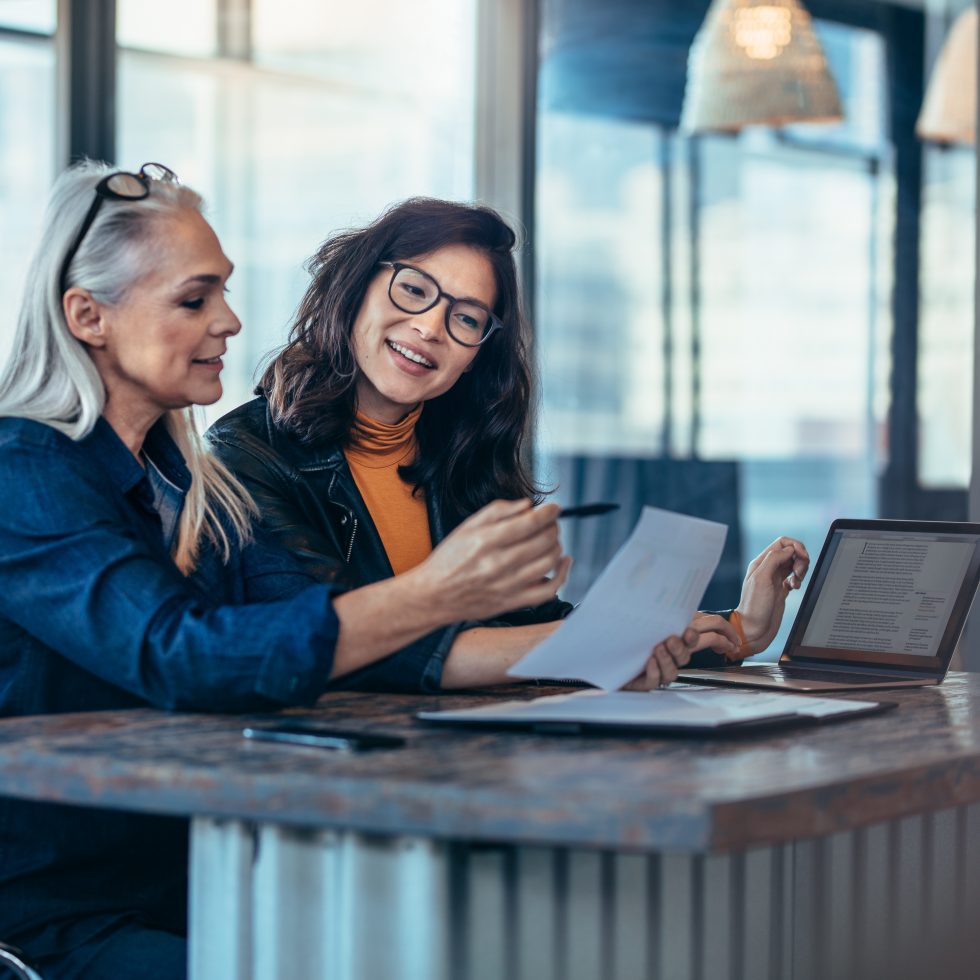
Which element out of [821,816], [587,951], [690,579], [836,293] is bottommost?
[587,951]

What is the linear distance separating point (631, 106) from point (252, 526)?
3.75 m

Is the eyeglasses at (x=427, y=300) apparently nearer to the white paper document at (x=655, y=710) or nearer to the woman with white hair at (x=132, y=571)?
the woman with white hair at (x=132, y=571)

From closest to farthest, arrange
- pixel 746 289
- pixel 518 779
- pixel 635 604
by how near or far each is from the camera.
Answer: pixel 518 779 < pixel 635 604 < pixel 746 289

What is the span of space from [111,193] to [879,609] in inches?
44.6

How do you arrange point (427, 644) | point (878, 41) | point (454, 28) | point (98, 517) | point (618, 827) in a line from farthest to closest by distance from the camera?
point (878, 41)
point (454, 28)
point (427, 644)
point (98, 517)
point (618, 827)

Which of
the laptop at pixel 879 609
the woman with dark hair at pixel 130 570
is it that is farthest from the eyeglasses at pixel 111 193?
the laptop at pixel 879 609

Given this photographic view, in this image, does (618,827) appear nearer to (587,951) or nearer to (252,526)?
(587,951)

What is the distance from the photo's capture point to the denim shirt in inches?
57.4

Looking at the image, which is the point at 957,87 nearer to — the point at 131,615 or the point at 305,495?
the point at 305,495

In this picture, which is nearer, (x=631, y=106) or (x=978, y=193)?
(x=978, y=193)

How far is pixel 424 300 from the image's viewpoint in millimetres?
2293

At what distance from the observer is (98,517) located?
1521 mm

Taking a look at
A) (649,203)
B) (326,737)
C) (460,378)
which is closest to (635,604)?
(326,737)

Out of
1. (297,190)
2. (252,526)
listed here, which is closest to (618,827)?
(252,526)
